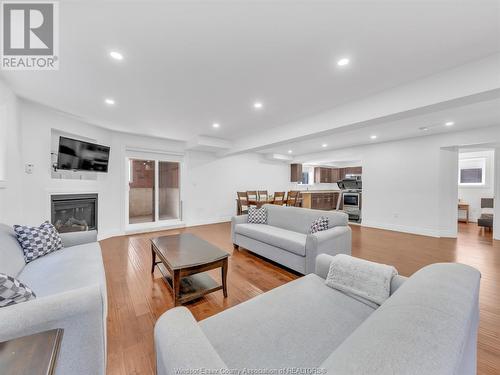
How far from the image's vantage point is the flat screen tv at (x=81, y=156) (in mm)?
3535

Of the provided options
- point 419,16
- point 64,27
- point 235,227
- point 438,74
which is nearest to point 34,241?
point 64,27

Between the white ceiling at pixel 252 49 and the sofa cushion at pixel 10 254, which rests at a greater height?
the white ceiling at pixel 252 49

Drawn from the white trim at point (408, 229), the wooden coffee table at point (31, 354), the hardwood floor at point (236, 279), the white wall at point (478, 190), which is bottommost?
the hardwood floor at point (236, 279)

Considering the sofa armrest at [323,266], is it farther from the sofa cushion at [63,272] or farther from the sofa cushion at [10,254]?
the sofa cushion at [10,254]

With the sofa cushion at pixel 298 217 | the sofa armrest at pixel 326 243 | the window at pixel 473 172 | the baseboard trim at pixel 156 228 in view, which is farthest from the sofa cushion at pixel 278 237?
the window at pixel 473 172

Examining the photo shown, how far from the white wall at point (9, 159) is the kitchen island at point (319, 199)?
7360mm

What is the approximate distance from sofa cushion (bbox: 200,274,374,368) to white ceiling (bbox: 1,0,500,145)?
2042 millimetres

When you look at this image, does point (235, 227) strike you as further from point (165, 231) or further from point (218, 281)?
point (165, 231)

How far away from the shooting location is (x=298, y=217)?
136 inches

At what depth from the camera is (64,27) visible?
63.7 inches

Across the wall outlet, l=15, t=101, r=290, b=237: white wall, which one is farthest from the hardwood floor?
the wall outlet

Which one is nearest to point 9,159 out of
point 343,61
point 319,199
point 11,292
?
point 11,292

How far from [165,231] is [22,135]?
3.25 m

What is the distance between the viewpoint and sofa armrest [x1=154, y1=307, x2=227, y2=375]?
682 millimetres
